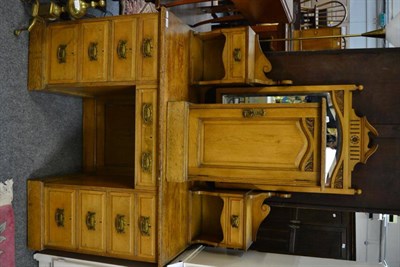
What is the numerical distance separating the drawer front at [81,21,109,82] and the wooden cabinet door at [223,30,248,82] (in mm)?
580

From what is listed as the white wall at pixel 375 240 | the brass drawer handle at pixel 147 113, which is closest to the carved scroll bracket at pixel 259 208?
the brass drawer handle at pixel 147 113

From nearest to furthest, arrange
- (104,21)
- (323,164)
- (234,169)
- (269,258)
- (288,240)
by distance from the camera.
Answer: (323,164) < (234,169) < (104,21) < (269,258) < (288,240)

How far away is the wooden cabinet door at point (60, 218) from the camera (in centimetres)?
188

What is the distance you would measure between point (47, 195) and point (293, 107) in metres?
1.28

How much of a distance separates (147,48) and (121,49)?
0.14m

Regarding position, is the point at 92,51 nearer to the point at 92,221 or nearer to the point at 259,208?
the point at 92,221

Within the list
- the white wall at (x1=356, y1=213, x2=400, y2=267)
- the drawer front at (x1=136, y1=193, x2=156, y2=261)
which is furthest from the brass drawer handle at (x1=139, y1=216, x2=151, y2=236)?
the white wall at (x1=356, y1=213, x2=400, y2=267)

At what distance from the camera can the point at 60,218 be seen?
74.4 inches

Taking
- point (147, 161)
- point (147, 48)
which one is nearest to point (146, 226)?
point (147, 161)

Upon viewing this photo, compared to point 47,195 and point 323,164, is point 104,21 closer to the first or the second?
point 47,195

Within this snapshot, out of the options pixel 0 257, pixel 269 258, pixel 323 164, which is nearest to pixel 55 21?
pixel 0 257

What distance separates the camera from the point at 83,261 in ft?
6.07

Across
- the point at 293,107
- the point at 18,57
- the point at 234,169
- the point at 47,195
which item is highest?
the point at 18,57

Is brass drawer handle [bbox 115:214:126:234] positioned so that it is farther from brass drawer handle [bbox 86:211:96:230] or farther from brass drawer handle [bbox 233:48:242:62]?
brass drawer handle [bbox 233:48:242:62]
